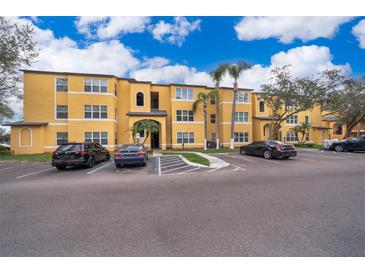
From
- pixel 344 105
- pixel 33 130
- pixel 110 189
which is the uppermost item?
pixel 344 105

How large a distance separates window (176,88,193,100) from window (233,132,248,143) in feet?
31.1

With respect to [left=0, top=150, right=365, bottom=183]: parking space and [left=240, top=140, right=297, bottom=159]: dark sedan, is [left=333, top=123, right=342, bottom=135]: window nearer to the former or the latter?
[left=0, top=150, right=365, bottom=183]: parking space

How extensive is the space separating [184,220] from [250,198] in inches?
98.0

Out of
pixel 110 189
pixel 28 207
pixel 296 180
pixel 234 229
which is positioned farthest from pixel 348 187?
pixel 28 207

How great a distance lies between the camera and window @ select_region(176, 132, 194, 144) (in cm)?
2615

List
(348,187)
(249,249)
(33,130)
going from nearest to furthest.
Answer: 1. (249,249)
2. (348,187)
3. (33,130)

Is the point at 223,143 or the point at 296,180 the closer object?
the point at 296,180

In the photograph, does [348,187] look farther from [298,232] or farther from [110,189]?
[110,189]

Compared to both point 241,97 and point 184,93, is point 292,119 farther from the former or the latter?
point 184,93

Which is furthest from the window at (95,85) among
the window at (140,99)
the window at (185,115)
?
the window at (185,115)

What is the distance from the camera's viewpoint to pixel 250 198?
5.38 m

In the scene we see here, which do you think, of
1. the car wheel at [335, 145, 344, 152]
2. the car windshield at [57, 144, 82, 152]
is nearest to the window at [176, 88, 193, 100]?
the car windshield at [57, 144, 82, 152]

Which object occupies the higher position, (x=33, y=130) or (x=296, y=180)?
(x=33, y=130)

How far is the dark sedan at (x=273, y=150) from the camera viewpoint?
13.9 metres
